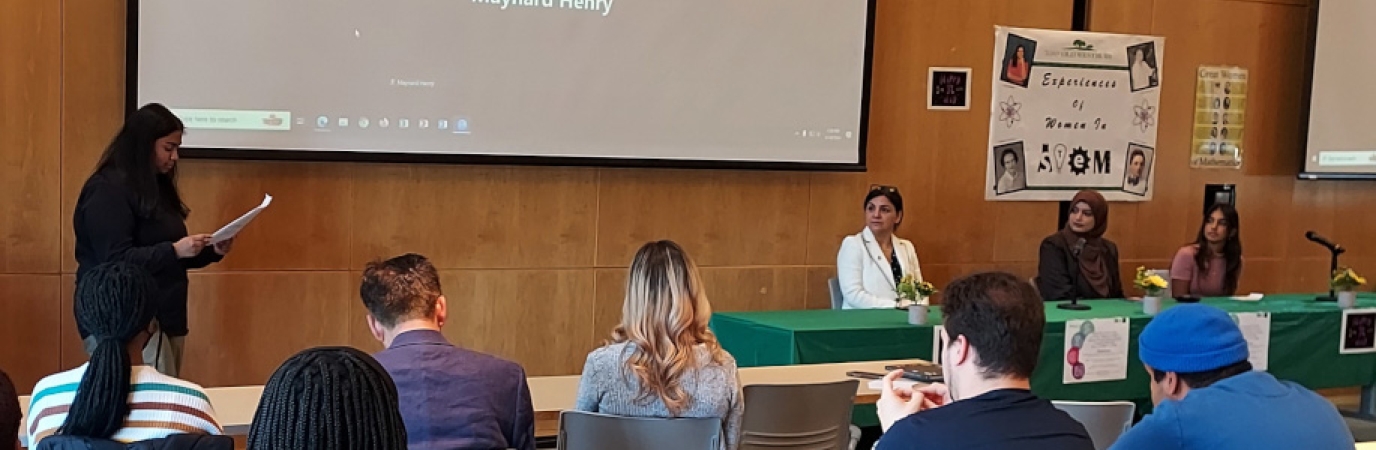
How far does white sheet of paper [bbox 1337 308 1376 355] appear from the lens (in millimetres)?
5914

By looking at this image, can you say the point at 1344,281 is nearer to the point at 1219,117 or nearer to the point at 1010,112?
the point at 1219,117

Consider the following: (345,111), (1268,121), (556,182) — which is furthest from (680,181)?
(1268,121)

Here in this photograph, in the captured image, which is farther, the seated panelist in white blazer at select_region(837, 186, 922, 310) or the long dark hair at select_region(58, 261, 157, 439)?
the seated panelist in white blazer at select_region(837, 186, 922, 310)

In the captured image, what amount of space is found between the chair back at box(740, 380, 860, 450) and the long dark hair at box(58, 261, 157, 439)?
1.53m

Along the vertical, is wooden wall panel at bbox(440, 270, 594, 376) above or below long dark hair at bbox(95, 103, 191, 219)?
below

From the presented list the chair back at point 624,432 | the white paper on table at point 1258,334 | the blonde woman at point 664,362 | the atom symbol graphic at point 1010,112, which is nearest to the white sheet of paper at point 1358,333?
the white paper on table at point 1258,334

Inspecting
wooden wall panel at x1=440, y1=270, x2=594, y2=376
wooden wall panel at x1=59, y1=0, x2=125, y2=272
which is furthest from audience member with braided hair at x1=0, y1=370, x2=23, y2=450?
wooden wall panel at x1=440, y1=270, x2=594, y2=376

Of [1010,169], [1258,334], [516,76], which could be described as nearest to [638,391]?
[516,76]

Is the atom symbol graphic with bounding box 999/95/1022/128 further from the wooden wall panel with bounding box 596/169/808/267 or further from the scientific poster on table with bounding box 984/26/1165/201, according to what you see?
the wooden wall panel with bounding box 596/169/808/267

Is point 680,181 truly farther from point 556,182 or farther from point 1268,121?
point 1268,121

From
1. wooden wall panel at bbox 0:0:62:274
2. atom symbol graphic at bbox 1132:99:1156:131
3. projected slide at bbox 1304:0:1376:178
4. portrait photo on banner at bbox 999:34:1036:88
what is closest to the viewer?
wooden wall panel at bbox 0:0:62:274

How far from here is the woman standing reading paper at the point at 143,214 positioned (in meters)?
4.01

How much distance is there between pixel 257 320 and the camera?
5156 millimetres

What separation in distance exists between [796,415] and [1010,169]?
11.9ft
